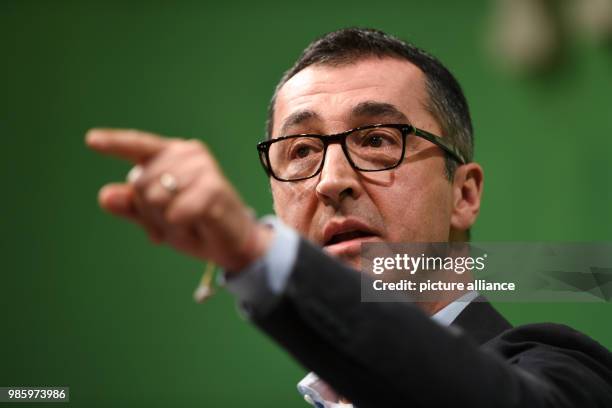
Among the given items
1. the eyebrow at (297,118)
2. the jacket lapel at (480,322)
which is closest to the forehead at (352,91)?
the eyebrow at (297,118)

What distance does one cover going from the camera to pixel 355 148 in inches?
56.6

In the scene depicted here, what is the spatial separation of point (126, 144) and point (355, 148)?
78cm

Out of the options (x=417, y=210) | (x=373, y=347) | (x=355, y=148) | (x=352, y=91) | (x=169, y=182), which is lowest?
(x=373, y=347)

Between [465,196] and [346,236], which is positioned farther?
[465,196]

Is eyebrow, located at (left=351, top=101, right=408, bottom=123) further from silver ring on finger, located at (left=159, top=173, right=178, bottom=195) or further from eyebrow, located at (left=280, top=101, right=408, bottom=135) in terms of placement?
silver ring on finger, located at (left=159, top=173, right=178, bottom=195)

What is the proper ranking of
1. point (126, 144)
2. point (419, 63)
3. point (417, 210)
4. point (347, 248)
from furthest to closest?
point (419, 63)
point (417, 210)
point (347, 248)
point (126, 144)

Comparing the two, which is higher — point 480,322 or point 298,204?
point 298,204

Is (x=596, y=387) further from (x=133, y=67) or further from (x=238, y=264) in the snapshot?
(x=133, y=67)

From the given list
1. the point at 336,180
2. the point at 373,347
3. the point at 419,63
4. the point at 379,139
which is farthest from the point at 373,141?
the point at 373,347

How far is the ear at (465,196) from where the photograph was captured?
5.26 feet

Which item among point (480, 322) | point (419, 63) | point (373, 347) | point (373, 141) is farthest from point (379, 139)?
point (373, 347)

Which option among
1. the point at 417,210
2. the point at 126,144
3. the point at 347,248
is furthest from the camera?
the point at 417,210

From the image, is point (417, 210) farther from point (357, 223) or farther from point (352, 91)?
point (352, 91)

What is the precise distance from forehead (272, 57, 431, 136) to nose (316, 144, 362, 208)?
2.6 inches
